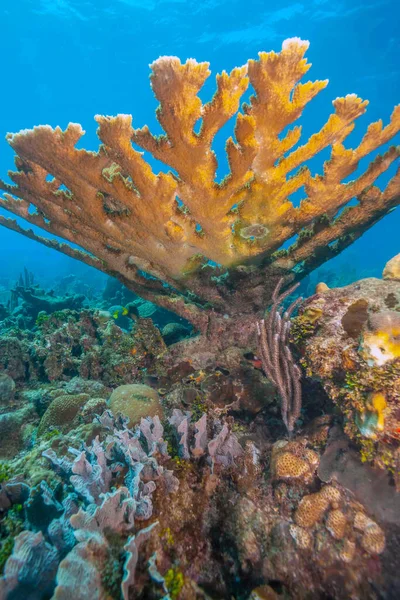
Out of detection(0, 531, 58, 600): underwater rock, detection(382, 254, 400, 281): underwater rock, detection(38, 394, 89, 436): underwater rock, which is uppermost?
detection(382, 254, 400, 281): underwater rock

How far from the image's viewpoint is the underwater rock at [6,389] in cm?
491

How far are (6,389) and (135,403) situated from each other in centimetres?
298

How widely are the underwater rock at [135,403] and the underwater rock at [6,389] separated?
247cm

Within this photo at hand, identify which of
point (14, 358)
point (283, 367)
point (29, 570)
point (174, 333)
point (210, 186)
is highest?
point (210, 186)

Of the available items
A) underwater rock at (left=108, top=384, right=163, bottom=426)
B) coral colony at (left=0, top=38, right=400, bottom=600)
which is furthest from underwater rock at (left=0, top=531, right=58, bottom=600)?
underwater rock at (left=108, top=384, right=163, bottom=426)

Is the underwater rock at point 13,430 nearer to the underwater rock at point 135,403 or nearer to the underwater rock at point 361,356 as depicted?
the underwater rock at point 135,403

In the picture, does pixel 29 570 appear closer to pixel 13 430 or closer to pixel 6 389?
pixel 13 430

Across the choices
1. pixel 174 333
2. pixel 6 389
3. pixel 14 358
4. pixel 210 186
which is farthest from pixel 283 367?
pixel 14 358

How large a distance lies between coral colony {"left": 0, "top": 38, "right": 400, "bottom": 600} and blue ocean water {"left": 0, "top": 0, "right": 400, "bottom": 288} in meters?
32.7

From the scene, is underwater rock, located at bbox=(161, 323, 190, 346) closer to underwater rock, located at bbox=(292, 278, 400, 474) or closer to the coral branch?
the coral branch

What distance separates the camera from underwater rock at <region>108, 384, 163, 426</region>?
11.5 feet

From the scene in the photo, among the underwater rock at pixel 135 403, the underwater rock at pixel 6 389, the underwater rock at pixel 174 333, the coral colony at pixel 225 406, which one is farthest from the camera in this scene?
the underwater rock at pixel 174 333

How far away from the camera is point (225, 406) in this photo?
3.78m

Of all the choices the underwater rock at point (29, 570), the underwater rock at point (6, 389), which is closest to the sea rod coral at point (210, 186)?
the underwater rock at point (6, 389)
